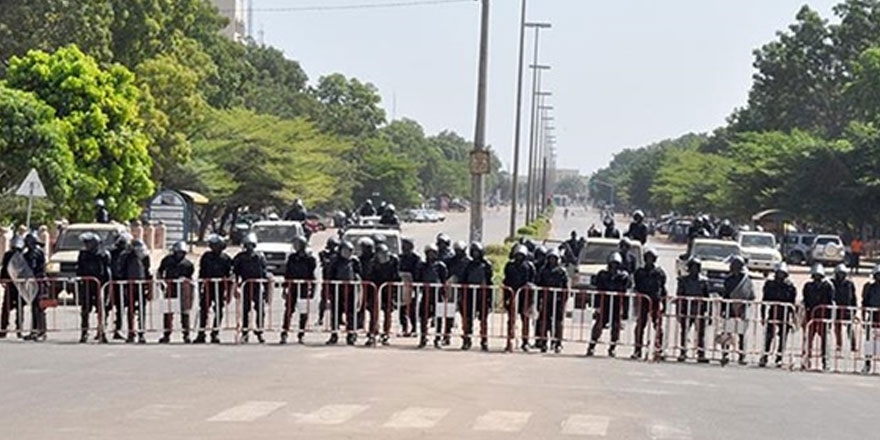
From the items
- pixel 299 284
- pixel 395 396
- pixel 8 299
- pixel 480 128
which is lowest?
pixel 395 396

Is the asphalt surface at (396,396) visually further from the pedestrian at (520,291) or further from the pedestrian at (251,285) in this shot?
the pedestrian at (251,285)

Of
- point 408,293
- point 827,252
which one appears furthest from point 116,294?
point 827,252

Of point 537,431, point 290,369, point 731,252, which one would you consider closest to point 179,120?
point 731,252

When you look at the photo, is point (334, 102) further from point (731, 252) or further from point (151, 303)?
point (151, 303)

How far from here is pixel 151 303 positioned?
24.4 m

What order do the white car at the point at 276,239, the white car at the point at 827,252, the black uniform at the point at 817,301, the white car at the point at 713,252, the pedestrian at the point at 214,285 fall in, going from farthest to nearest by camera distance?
the white car at the point at 827,252 → the white car at the point at 713,252 → the white car at the point at 276,239 → the black uniform at the point at 817,301 → the pedestrian at the point at 214,285

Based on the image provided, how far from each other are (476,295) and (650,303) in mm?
2599

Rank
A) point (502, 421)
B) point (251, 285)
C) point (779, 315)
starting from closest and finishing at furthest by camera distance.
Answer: point (502, 421), point (251, 285), point (779, 315)

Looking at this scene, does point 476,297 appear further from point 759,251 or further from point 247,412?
point 759,251

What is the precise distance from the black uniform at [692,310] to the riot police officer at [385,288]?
4.29 m

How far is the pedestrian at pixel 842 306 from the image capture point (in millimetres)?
23922

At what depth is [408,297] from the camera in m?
24.4

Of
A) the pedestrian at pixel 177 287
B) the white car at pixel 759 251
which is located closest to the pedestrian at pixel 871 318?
the pedestrian at pixel 177 287

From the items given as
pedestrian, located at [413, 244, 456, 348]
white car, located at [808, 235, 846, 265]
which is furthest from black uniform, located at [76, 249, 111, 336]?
white car, located at [808, 235, 846, 265]
